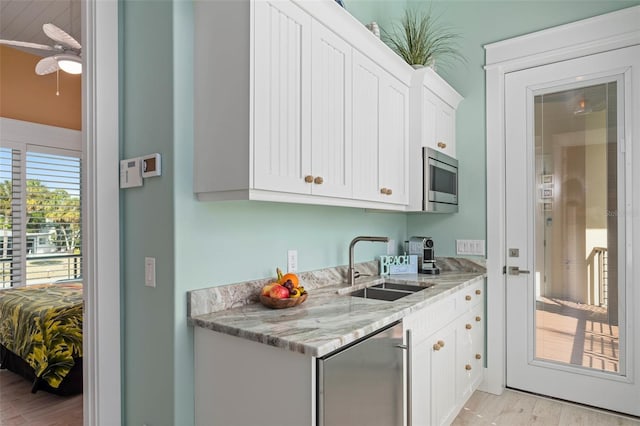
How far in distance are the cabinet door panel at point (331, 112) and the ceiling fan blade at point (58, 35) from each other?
2.29m

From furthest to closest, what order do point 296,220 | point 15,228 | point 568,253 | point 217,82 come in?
point 15,228, point 568,253, point 296,220, point 217,82

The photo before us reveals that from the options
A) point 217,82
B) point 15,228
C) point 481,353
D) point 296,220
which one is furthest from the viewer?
point 15,228

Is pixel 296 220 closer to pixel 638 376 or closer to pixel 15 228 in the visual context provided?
pixel 638 376

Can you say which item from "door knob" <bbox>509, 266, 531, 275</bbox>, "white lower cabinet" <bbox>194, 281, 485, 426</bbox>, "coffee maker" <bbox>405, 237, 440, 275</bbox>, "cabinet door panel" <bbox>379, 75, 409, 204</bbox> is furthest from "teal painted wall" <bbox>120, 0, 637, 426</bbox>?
"door knob" <bbox>509, 266, 531, 275</bbox>

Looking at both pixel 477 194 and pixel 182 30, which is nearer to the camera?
pixel 182 30

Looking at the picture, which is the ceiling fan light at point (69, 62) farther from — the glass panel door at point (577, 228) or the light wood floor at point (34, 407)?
the glass panel door at point (577, 228)

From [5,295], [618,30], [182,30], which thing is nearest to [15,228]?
[5,295]

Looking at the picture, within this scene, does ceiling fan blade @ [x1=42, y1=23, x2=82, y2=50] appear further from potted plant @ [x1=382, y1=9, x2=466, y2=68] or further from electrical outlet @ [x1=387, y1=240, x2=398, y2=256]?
electrical outlet @ [x1=387, y1=240, x2=398, y2=256]

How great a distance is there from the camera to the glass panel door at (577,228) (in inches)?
104

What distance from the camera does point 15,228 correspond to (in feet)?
14.2

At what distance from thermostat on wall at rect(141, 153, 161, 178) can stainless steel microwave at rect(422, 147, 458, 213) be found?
5.51ft

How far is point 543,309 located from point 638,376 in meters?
0.64

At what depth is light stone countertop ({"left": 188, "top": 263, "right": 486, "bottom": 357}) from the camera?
54.0 inches

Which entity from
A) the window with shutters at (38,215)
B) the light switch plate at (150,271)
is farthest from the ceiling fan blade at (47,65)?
the light switch plate at (150,271)
